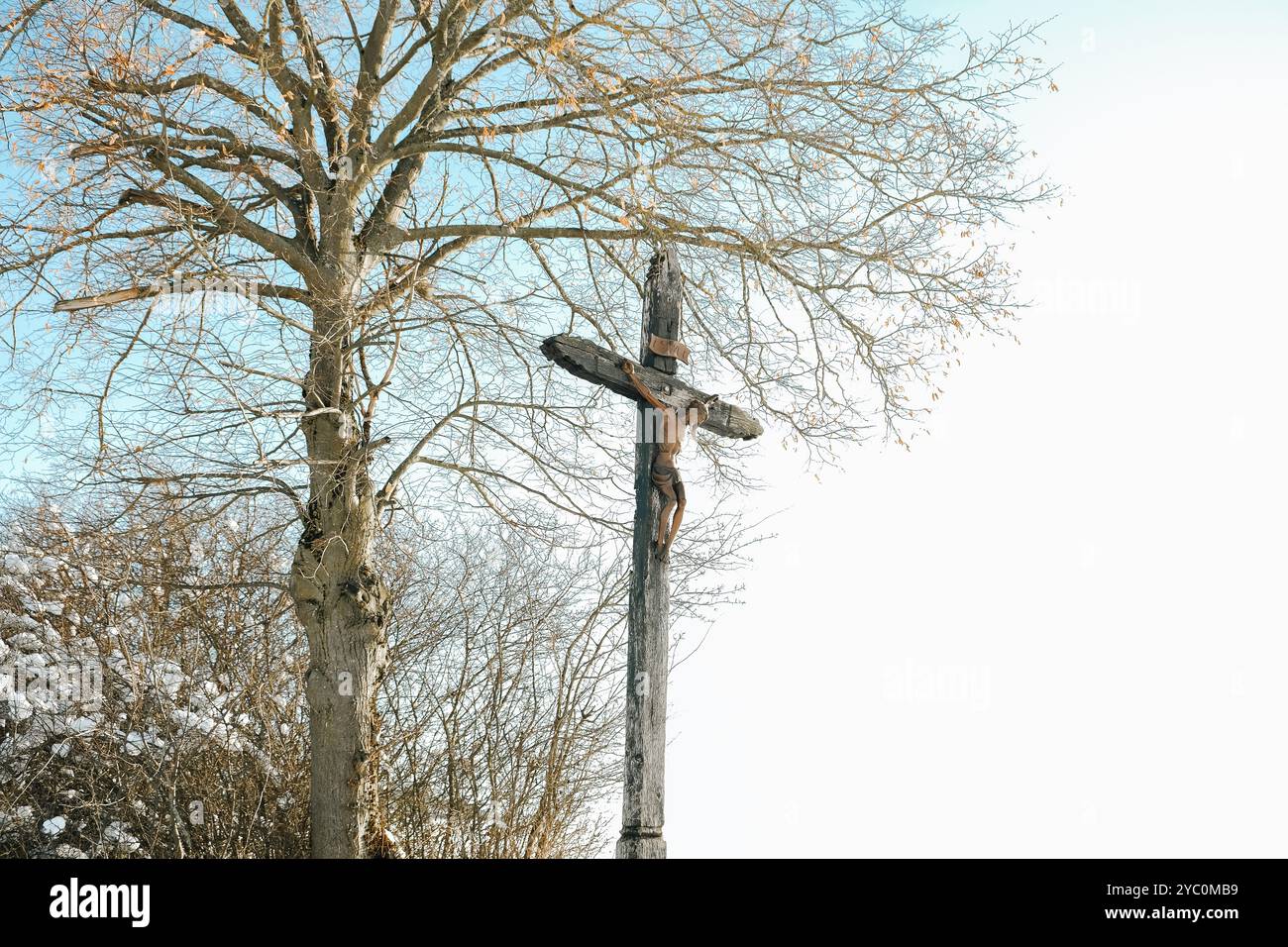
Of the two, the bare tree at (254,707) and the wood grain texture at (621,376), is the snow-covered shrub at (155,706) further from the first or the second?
the wood grain texture at (621,376)

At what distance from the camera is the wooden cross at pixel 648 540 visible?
4.73 metres

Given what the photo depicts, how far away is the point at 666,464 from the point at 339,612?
2.78 m

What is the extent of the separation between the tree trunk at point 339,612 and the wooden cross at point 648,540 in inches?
82.4

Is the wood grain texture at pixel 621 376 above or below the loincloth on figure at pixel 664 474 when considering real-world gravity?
above

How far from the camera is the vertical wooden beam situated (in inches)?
185

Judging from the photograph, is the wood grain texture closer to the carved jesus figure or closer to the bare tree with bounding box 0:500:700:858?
the carved jesus figure

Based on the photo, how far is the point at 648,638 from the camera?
4.95 m

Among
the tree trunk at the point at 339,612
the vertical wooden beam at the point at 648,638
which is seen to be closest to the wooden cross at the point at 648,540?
the vertical wooden beam at the point at 648,638

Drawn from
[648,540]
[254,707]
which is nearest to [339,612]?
[254,707]

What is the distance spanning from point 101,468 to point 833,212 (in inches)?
196

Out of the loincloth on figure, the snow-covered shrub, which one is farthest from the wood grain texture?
the snow-covered shrub

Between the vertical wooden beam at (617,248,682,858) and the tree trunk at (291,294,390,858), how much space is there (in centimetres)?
214

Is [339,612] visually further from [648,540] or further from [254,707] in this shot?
[648,540]

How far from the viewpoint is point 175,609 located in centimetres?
838
